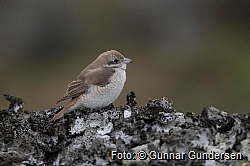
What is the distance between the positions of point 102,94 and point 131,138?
1922 millimetres

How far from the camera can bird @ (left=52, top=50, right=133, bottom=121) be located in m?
6.27

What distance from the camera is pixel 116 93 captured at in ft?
21.1

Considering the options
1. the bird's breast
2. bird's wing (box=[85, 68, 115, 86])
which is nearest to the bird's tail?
the bird's breast

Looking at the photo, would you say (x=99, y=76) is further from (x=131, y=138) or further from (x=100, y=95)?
(x=131, y=138)

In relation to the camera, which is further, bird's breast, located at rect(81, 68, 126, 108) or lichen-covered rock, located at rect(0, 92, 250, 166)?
bird's breast, located at rect(81, 68, 126, 108)

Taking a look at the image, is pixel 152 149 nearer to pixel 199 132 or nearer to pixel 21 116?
pixel 199 132

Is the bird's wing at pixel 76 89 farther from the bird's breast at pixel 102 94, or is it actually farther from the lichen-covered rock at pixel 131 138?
A: the lichen-covered rock at pixel 131 138

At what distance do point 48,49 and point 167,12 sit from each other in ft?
11.0

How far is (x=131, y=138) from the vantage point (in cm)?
444

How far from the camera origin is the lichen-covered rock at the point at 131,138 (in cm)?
417

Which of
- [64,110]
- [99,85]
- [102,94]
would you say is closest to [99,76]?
[99,85]

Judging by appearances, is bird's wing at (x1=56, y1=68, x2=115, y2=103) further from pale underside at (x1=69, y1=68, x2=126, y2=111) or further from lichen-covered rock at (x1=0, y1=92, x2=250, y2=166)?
lichen-covered rock at (x1=0, y1=92, x2=250, y2=166)

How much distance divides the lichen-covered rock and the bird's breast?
97 cm

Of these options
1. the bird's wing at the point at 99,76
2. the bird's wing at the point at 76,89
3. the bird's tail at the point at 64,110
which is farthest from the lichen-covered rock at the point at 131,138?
the bird's wing at the point at 99,76
